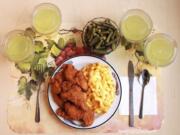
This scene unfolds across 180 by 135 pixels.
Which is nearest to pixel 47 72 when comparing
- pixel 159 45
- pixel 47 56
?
pixel 47 56

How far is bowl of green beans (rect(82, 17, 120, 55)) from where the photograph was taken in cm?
110

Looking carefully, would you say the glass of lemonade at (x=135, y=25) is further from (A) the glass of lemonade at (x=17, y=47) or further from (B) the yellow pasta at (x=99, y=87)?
(A) the glass of lemonade at (x=17, y=47)

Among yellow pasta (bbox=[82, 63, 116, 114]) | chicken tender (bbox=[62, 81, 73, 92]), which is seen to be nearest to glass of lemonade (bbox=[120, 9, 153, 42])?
yellow pasta (bbox=[82, 63, 116, 114])

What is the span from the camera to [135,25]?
3.73 ft

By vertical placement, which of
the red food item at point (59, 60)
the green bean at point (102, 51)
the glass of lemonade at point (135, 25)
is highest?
the glass of lemonade at point (135, 25)

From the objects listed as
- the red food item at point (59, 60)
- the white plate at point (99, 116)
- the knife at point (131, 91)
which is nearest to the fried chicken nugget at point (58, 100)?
the white plate at point (99, 116)

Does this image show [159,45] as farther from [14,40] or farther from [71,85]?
[14,40]

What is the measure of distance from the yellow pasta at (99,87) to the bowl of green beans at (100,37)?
0.05 m

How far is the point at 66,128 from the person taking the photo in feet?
3.60

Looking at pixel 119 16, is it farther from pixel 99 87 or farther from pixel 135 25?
pixel 99 87

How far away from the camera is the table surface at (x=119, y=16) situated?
112 cm

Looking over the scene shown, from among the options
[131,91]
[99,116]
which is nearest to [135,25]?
[131,91]

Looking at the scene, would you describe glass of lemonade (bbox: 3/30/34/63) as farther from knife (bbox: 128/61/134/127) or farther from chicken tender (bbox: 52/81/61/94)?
knife (bbox: 128/61/134/127)

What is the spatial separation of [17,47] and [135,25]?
39cm
